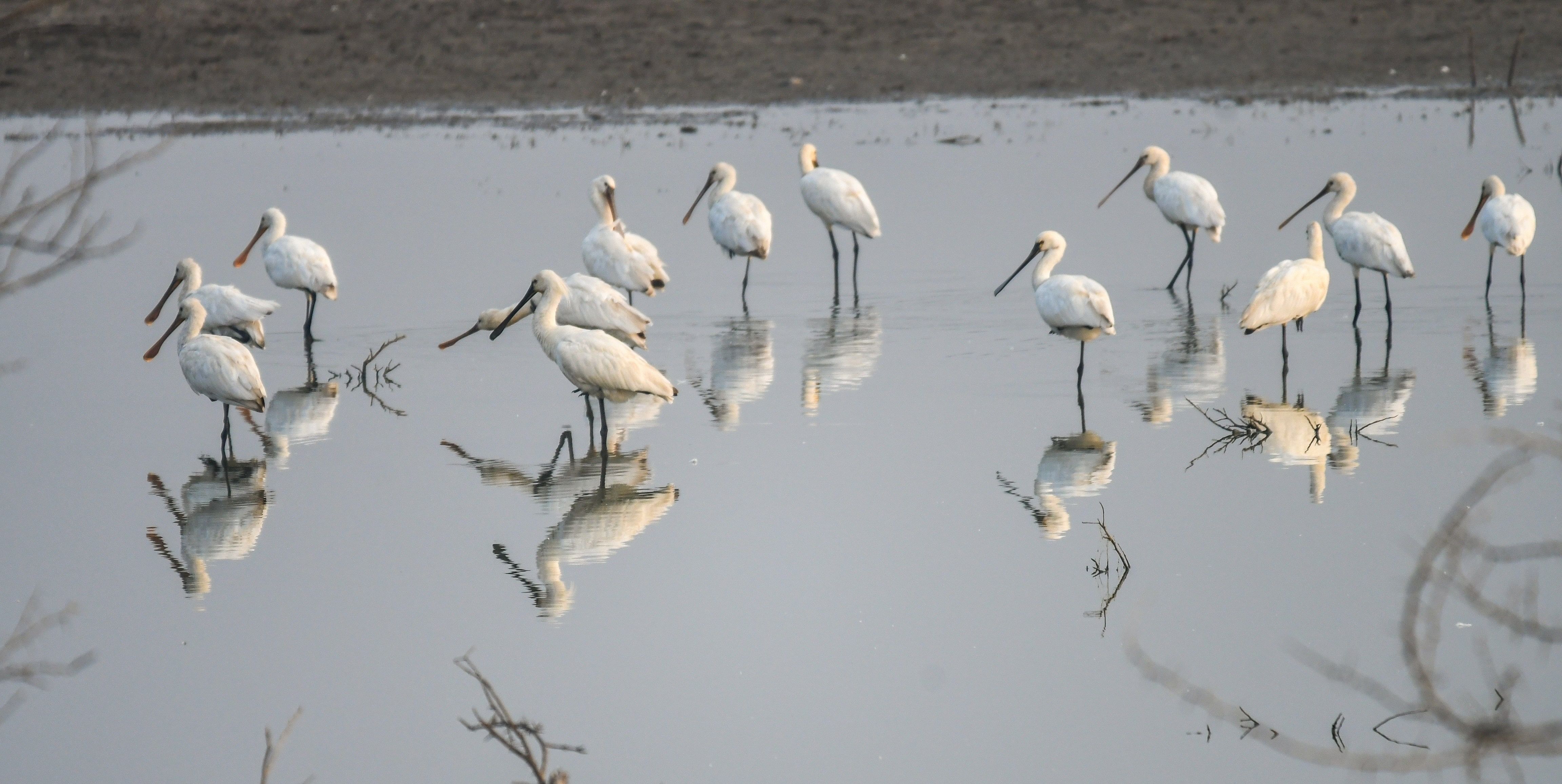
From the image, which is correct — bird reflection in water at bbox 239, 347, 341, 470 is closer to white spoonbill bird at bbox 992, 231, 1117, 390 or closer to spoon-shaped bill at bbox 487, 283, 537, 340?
spoon-shaped bill at bbox 487, 283, 537, 340

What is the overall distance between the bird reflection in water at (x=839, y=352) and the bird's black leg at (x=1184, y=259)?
7.60 feet

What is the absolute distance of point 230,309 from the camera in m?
11.4

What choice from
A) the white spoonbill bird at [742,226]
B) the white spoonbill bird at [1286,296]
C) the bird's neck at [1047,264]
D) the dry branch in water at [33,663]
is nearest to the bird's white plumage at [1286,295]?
the white spoonbill bird at [1286,296]

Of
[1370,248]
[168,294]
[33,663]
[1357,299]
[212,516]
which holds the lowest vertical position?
[33,663]

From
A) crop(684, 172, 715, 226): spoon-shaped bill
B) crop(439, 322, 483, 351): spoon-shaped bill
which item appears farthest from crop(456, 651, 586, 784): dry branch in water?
crop(684, 172, 715, 226): spoon-shaped bill

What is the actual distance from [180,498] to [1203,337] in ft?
21.2

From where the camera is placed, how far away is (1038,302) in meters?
10.3

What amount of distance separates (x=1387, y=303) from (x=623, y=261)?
5291mm

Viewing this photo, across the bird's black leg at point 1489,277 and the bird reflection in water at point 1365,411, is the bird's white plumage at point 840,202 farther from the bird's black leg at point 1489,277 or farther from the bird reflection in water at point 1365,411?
the bird reflection in water at point 1365,411

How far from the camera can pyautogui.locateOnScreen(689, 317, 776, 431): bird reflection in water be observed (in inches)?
391

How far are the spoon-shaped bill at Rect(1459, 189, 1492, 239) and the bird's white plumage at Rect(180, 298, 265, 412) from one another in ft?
29.6

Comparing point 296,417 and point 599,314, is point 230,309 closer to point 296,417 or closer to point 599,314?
point 296,417

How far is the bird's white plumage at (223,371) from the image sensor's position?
9.06 m

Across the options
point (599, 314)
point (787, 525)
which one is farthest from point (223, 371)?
point (787, 525)
